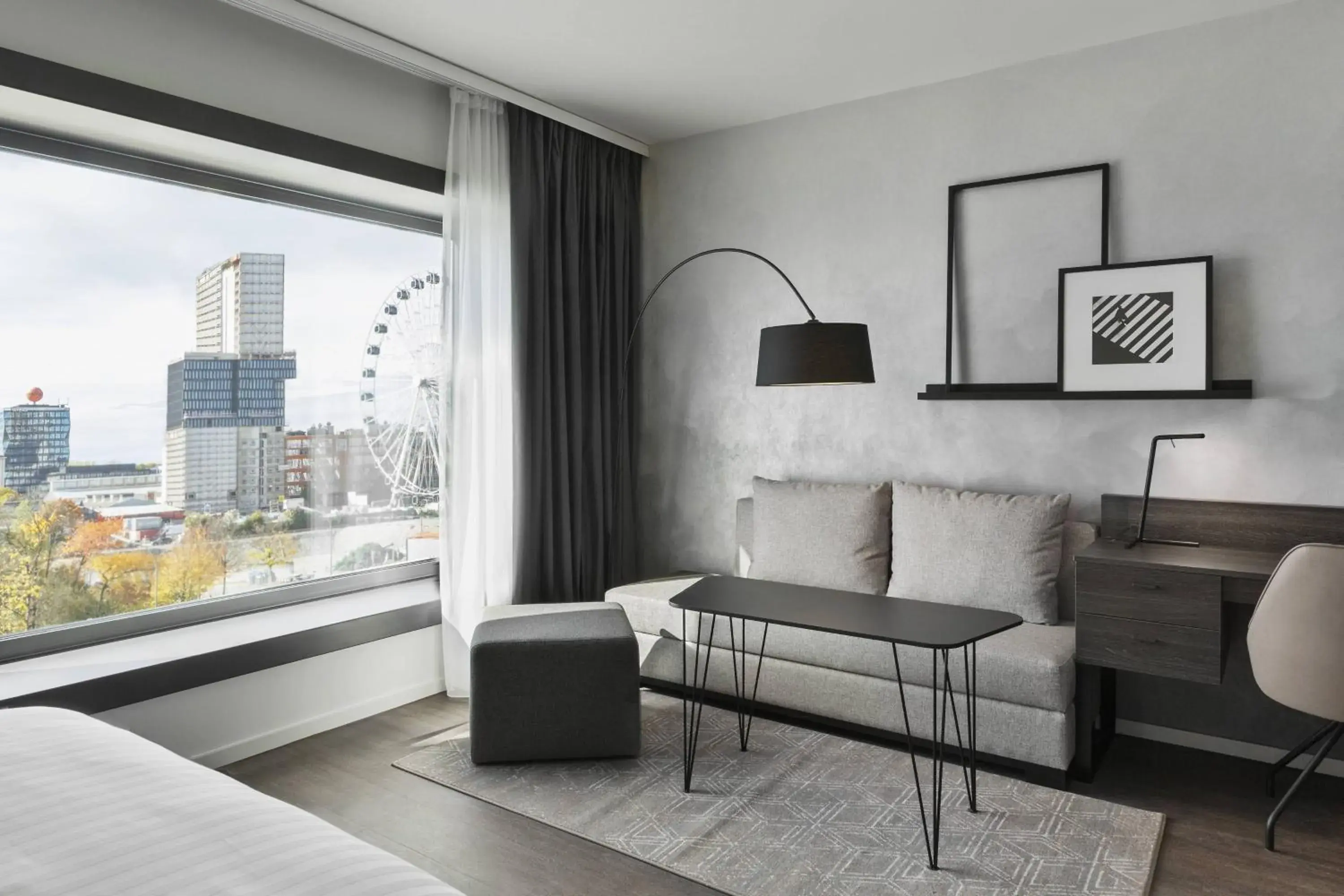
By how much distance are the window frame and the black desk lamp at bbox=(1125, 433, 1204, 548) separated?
116 inches

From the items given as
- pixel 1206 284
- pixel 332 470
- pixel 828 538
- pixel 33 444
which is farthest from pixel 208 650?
pixel 1206 284

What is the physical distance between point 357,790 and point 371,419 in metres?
1.63

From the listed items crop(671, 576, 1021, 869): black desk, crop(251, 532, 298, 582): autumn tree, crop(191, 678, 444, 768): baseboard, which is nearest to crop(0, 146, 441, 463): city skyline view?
crop(251, 532, 298, 582): autumn tree

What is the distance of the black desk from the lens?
2.35 m

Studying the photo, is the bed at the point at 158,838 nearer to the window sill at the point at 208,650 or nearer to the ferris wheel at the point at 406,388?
the window sill at the point at 208,650

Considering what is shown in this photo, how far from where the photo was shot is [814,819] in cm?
257

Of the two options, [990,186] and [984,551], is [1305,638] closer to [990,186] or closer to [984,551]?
[984,551]

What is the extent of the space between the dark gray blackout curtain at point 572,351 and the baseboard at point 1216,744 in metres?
2.28

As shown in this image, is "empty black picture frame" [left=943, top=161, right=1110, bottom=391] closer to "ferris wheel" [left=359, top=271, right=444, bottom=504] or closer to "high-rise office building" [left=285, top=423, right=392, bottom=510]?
"ferris wheel" [left=359, top=271, right=444, bottom=504]

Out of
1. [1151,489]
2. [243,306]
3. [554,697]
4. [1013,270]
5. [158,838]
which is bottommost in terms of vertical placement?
[554,697]

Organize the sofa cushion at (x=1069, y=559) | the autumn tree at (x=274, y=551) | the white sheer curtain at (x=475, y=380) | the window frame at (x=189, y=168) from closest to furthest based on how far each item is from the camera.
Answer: the window frame at (x=189, y=168) < the sofa cushion at (x=1069, y=559) < the autumn tree at (x=274, y=551) < the white sheer curtain at (x=475, y=380)

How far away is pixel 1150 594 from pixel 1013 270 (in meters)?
1.42

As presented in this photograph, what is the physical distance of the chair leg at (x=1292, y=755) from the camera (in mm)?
2588

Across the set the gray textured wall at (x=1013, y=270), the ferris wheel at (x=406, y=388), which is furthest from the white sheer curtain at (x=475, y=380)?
the gray textured wall at (x=1013, y=270)
